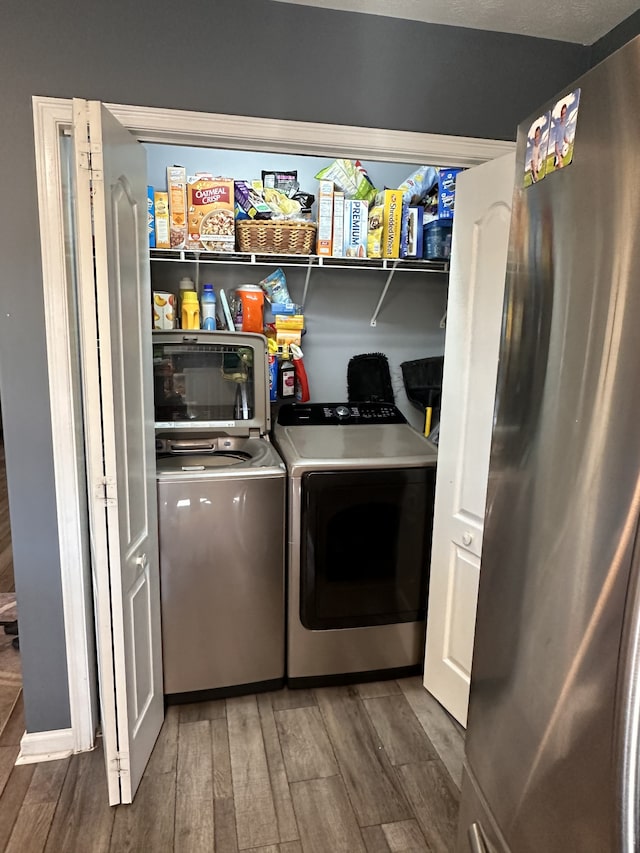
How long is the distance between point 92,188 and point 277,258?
120 cm

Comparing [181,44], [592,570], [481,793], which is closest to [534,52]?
[181,44]

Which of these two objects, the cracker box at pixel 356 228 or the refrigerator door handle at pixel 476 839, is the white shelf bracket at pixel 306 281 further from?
the refrigerator door handle at pixel 476 839

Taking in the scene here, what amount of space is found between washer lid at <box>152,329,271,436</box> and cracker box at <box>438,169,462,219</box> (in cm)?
91

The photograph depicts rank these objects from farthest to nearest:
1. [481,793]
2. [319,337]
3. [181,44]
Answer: [319,337] < [181,44] < [481,793]

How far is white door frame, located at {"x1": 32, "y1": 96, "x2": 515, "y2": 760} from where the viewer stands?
5.18ft

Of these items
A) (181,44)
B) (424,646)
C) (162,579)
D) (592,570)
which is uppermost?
(181,44)

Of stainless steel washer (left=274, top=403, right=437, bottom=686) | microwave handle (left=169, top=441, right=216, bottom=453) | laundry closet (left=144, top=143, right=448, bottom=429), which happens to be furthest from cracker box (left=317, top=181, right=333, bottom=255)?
microwave handle (left=169, top=441, right=216, bottom=453)

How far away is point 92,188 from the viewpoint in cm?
133

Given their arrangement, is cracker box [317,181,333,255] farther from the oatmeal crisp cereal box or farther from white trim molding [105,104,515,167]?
white trim molding [105,104,515,167]

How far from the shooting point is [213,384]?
8.04 feet

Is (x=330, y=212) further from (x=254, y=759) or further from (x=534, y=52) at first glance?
(x=254, y=759)

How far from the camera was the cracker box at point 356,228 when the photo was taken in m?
2.38

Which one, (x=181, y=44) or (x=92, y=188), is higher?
(x=181, y=44)

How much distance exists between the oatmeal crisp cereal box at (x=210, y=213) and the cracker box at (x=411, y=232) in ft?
2.32
